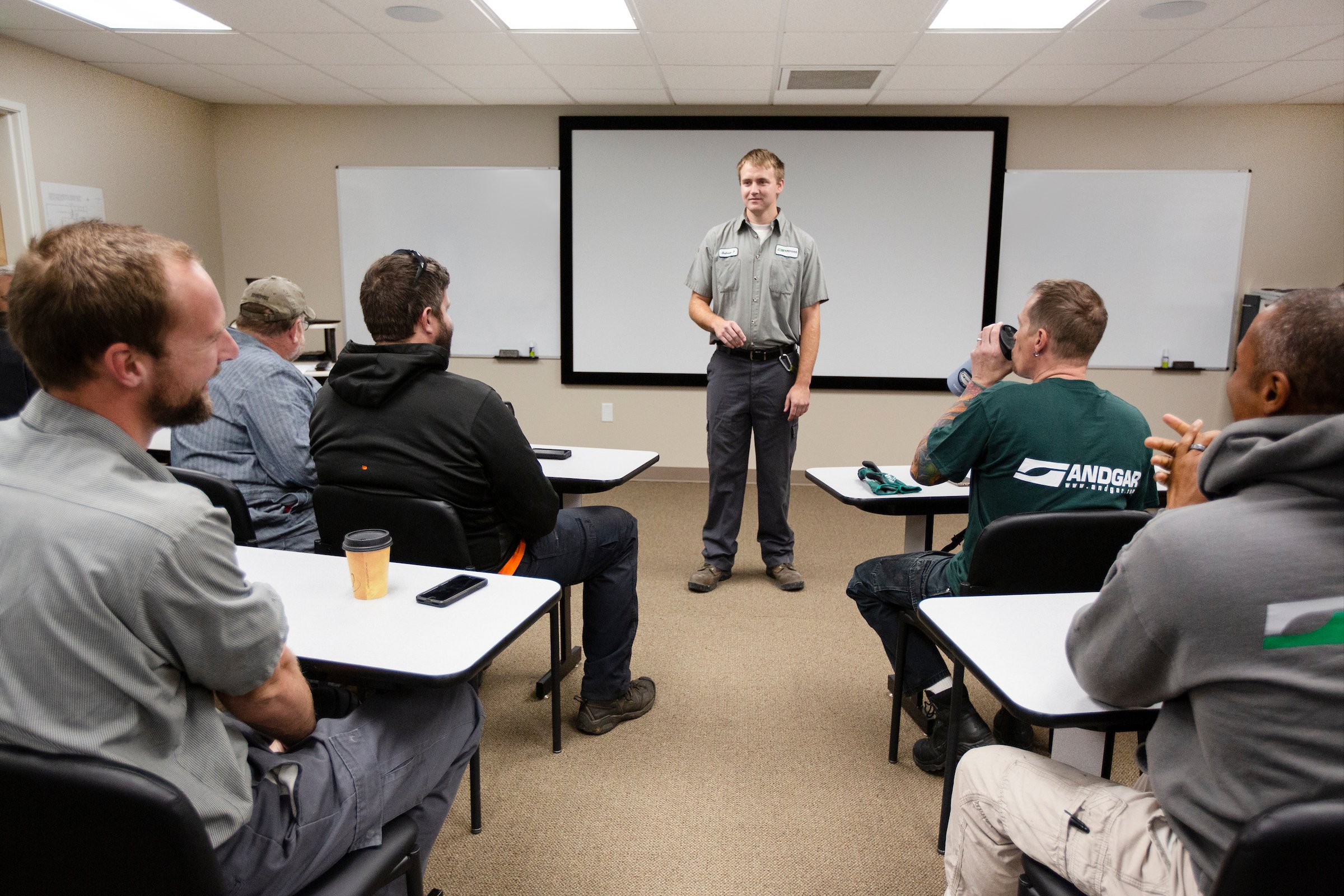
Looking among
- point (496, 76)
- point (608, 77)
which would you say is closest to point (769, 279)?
point (608, 77)

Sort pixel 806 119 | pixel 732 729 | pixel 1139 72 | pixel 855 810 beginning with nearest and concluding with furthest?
pixel 855 810
pixel 732 729
pixel 1139 72
pixel 806 119

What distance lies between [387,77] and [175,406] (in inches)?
149

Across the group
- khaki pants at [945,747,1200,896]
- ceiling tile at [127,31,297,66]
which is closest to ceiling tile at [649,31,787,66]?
ceiling tile at [127,31,297,66]

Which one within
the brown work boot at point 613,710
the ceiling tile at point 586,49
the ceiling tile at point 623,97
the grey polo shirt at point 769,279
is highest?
the ceiling tile at point 623,97

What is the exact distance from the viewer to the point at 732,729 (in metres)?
2.25

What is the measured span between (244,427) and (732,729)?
1.54 m

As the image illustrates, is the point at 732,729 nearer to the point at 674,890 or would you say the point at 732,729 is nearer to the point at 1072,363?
the point at 674,890

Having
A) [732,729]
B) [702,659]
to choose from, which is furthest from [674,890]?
[702,659]

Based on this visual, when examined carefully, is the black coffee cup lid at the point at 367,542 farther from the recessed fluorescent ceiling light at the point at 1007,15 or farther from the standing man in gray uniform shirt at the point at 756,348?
the recessed fluorescent ceiling light at the point at 1007,15

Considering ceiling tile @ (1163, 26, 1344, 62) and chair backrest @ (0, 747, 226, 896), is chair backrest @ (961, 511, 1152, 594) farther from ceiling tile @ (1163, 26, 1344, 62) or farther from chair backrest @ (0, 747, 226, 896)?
ceiling tile @ (1163, 26, 1344, 62)

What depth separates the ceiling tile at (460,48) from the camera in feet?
11.4

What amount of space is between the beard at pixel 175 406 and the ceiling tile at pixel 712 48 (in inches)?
117

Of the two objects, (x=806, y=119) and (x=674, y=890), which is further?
(x=806, y=119)

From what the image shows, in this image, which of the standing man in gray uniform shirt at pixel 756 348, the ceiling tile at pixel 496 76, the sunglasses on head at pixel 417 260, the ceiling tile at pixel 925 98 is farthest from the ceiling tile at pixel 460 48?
the sunglasses on head at pixel 417 260
